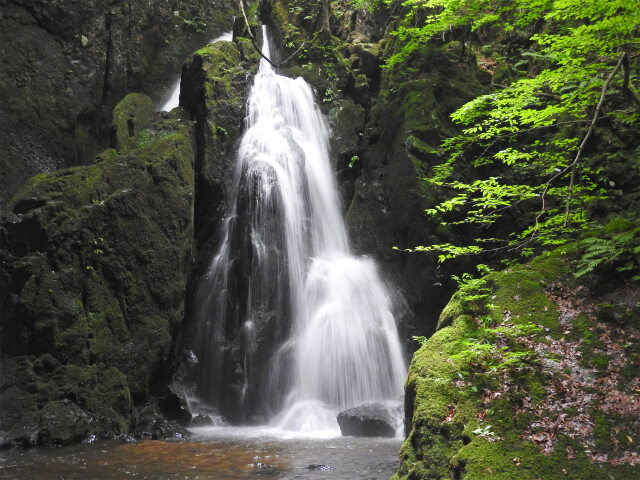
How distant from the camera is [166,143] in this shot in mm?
12062

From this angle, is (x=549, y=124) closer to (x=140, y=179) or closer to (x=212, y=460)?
(x=212, y=460)

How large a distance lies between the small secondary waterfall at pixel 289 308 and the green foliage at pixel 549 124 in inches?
131

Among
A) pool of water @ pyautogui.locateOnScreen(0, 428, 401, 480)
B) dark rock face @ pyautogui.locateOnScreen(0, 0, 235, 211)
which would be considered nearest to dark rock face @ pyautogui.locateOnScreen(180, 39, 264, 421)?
dark rock face @ pyautogui.locateOnScreen(0, 0, 235, 211)

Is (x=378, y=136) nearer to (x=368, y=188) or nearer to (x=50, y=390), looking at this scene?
(x=368, y=188)

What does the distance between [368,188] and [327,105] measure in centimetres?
453

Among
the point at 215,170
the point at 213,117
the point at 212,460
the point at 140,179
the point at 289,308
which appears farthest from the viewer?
the point at 213,117

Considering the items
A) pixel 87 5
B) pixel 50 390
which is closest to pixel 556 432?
pixel 50 390

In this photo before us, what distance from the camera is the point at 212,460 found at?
6.77 meters

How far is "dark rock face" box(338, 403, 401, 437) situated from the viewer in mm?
8547

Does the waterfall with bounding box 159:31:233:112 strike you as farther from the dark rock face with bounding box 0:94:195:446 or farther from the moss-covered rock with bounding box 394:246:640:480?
the moss-covered rock with bounding box 394:246:640:480

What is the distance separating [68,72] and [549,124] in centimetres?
1457

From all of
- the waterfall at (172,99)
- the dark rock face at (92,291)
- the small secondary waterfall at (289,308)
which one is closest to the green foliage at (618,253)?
the small secondary waterfall at (289,308)

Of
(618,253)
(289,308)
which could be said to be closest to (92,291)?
(289,308)

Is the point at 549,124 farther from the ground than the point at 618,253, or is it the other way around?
the point at 549,124
